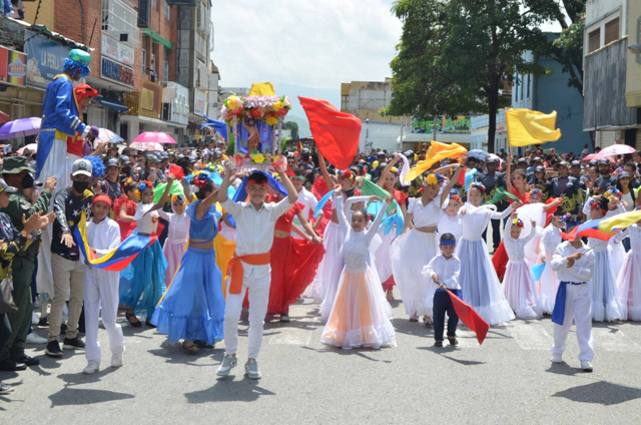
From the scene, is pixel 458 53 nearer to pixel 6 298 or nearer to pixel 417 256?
pixel 417 256

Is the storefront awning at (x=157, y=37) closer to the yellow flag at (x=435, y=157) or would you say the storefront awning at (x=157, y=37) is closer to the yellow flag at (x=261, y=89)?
the yellow flag at (x=435, y=157)

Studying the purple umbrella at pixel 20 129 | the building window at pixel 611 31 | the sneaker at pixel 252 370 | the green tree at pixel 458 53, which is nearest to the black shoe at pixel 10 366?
the sneaker at pixel 252 370

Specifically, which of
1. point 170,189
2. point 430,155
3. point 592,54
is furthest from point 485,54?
point 170,189

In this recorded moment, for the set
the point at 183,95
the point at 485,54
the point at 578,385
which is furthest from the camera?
the point at 183,95

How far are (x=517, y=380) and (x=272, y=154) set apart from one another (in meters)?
3.33

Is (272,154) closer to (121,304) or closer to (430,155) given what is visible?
(121,304)

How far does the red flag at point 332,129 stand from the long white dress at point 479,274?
2327 mm

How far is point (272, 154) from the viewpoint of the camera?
9055mm

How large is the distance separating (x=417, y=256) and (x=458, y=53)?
29917mm

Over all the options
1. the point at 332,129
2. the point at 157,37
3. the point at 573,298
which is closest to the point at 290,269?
the point at 332,129

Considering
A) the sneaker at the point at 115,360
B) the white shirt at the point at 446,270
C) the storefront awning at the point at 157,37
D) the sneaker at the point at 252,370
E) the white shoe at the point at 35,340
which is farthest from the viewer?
the storefront awning at the point at 157,37

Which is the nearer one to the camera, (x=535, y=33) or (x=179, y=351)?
(x=179, y=351)

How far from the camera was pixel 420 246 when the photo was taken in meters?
11.7

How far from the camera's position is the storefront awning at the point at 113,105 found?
3704cm
